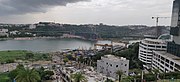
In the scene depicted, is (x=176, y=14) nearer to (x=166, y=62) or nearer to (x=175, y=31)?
(x=175, y=31)

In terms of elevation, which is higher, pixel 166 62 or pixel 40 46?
pixel 166 62

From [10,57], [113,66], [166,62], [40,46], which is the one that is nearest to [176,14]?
[166,62]

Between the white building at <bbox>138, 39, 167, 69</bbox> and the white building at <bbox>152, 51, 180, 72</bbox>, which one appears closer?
the white building at <bbox>152, 51, 180, 72</bbox>

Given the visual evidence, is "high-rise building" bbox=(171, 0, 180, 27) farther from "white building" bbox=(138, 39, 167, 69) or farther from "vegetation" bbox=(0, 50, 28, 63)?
"vegetation" bbox=(0, 50, 28, 63)

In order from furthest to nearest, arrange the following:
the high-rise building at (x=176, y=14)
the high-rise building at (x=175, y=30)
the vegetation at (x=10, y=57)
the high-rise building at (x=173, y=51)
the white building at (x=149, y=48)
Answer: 1. the vegetation at (x=10, y=57)
2. the white building at (x=149, y=48)
3. the high-rise building at (x=176, y=14)
4. the high-rise building at (x=175, y=30)
5. the high-rise building at (x=173, y=51)

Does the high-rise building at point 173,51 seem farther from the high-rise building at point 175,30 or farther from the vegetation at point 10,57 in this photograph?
the vegetation at point 10,57

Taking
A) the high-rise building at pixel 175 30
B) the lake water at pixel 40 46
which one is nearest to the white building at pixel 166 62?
the high-rise building at pixel 175 30

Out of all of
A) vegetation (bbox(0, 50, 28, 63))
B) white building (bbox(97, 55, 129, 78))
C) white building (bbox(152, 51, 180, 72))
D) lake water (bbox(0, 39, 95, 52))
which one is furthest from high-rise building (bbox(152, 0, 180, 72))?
lake water (bbox(0, 39, 95, 52))

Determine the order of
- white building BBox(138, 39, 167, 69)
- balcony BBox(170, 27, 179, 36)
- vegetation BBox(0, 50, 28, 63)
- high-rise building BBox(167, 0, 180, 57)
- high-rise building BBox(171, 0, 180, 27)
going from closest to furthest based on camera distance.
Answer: high-rise building BBox(167, 0, 180, 57) < balcony BBox(170, 27, 179, 36) < high-rise building BBox(171, 0, 180, 27) < white building BBox(138, 39, 167, 69) < vegetation BBox(0, 50, 28, 63)
